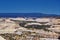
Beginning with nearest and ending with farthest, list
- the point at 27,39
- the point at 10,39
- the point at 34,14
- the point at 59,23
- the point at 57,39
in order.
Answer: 1. the point at 10,39
2. the point at 27,39
3. the point at 57,39
4. the point at 59,23
5. the point at 34,14

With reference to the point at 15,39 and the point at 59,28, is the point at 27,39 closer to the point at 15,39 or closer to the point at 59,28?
the point at 15,39

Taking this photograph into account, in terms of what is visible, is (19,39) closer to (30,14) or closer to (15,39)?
(15,39)

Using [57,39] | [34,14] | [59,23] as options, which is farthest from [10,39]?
[34,14]

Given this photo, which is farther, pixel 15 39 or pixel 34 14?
pixel 34 14

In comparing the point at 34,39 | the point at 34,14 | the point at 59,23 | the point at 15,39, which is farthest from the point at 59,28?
the point at 34,14

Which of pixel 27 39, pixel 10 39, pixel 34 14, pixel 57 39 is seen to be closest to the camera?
pixel 10 39

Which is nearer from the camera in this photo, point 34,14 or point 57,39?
point 57,39

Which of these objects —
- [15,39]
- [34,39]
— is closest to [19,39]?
[15,39]

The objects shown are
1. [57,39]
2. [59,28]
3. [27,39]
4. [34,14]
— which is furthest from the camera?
[34,14]

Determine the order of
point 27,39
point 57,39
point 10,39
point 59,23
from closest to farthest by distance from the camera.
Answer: point 10,39
point 27,39
point 57,39
point 59,23
